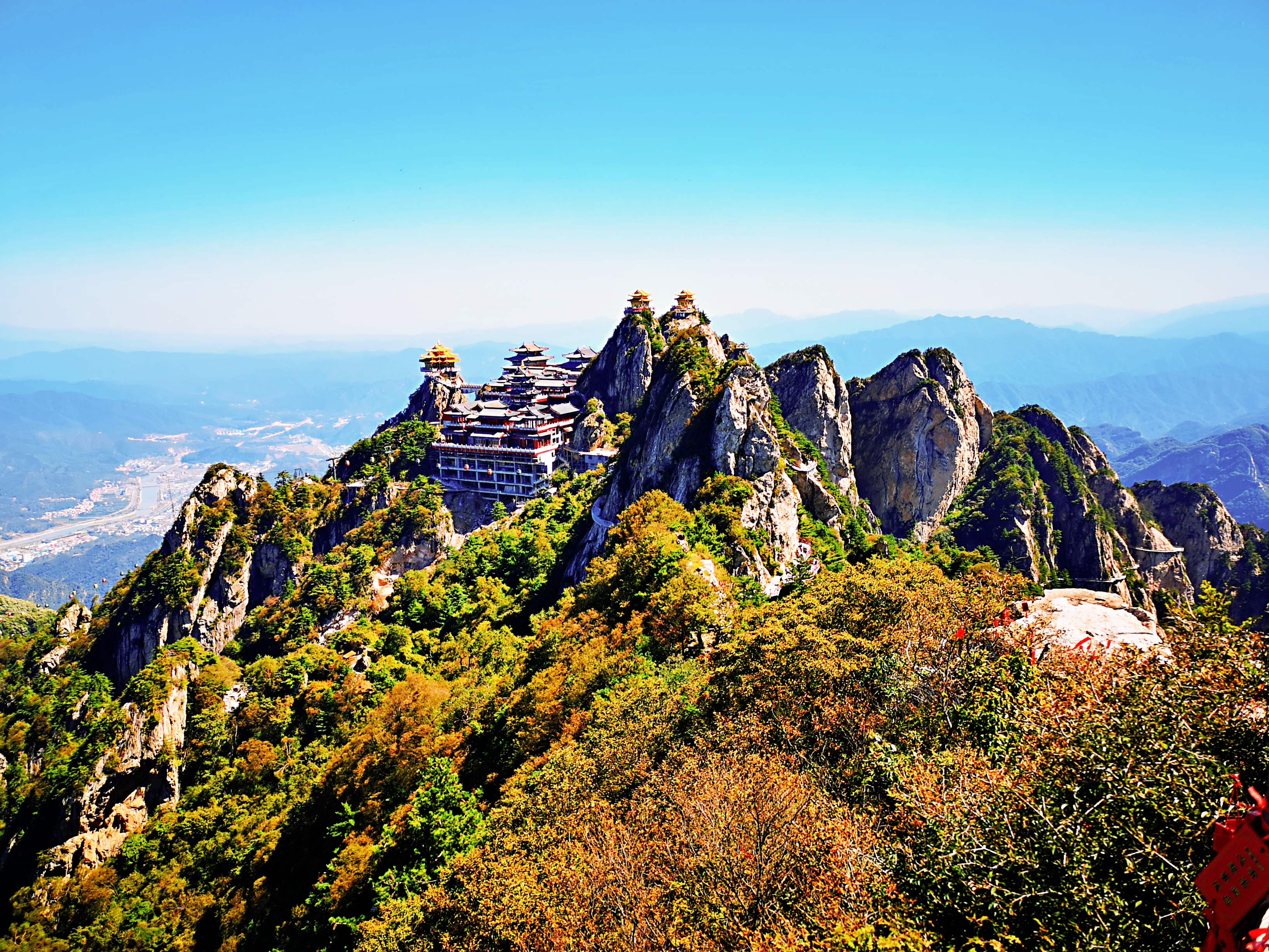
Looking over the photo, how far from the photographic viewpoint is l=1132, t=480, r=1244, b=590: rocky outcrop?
183 feet

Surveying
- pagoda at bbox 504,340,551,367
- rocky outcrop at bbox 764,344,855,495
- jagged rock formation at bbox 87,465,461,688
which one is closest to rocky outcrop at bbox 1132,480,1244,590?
rocky outcrop at bbox 764,344,855,495

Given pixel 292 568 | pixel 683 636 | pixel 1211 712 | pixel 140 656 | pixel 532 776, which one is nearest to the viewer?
pixel 1211 712

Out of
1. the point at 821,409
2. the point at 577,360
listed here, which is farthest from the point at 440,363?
the point at 821,409

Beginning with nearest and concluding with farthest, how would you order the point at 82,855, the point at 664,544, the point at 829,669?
the point at 829,669
the point at 664,544
the point at 82,855

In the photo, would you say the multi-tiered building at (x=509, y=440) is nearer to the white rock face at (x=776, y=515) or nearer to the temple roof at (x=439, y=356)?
the temple roof at (x=439, y=356)

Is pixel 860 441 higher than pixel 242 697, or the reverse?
pixel 860 441

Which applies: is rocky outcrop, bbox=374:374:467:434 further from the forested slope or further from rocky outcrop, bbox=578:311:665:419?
rocky outcrop, bbox=578:311:665:419

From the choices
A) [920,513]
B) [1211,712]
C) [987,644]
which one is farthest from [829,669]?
[920,513]

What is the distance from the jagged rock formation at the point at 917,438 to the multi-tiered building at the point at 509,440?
30.0 meters

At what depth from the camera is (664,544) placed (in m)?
29.2

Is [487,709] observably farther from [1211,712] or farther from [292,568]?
[292,568]

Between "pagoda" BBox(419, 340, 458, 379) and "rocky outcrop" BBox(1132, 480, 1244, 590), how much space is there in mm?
74228

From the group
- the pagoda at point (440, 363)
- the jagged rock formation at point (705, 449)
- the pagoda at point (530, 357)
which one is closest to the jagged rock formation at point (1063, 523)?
the jagged rock formation at point (705, 449)

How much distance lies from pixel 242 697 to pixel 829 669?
140 ft
